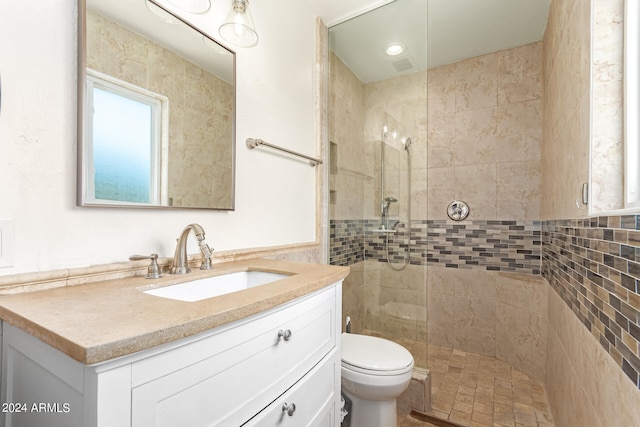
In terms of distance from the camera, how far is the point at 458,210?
2707mm

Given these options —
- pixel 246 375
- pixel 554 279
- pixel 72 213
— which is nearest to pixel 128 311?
pixel 246 375

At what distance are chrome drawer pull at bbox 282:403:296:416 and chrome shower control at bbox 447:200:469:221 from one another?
232cm

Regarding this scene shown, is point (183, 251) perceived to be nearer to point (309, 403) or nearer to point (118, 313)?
point (118, 313)

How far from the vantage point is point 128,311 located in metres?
0.64

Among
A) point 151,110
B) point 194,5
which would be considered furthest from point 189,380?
point 194,5

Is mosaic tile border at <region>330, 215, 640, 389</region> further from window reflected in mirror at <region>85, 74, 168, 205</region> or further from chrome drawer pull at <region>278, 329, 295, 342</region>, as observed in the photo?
window reflected in mirror at <region>85, 74, 168, 205</region>

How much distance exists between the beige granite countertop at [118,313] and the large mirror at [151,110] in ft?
0.99

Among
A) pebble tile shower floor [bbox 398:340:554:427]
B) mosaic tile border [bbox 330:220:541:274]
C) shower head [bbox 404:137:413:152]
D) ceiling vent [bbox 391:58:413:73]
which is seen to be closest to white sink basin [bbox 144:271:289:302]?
mosaic tile border [bbox 330:220:541:274]

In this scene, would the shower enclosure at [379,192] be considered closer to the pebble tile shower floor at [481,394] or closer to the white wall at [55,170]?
the pebble tile shower floor at [481,394]

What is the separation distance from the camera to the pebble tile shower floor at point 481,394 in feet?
5.71

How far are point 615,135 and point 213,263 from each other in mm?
1594

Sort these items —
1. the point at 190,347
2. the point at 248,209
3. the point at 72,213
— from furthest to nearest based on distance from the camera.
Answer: the point at 248,209
the point at 72,213
the point at 190,347

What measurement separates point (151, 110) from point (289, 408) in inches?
43.9

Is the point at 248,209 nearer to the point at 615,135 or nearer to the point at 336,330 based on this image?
the point at 336,330
